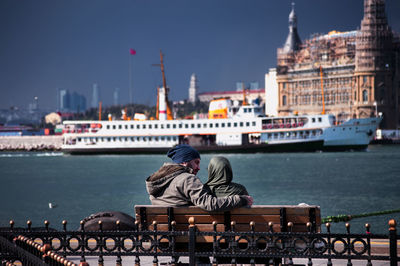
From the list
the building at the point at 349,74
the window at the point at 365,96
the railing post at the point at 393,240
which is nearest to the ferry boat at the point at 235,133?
the building at the point at 349,74

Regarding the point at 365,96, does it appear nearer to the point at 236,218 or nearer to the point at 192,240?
the point at 236,218

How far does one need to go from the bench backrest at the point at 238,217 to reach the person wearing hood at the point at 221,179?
23 centimetres

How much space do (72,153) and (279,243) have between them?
69.3 m

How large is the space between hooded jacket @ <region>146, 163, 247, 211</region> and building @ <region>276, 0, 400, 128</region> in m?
93.8

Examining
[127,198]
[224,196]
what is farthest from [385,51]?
[224,196]

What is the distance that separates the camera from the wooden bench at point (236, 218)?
6117mm

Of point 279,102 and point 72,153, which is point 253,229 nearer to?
point 72,153

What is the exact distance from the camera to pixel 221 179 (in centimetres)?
647

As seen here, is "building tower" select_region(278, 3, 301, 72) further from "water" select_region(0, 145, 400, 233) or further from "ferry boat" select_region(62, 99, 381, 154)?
"water" select_region(0, 145, 400, 233)

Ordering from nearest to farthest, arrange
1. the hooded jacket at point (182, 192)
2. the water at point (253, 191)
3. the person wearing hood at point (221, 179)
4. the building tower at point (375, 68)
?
1. the hooded jacket at point (182, 192)
2. the person wearing hood at point (221, 179)
3. the water at point (253, 191)
4. the building tower at point (375, 68)

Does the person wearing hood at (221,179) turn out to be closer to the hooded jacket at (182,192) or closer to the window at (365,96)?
the hooded jacket at (182,192)

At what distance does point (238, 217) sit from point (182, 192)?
0.63 m

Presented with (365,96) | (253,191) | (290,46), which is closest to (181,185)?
(253,191)

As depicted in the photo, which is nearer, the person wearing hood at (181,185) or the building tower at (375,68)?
the person wearing hood at (181,185)
